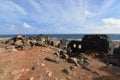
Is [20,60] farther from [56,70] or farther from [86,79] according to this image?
[86,79]

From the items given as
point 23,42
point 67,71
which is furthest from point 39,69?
point 23,42

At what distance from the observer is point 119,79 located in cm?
1565

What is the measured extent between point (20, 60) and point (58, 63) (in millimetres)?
3195

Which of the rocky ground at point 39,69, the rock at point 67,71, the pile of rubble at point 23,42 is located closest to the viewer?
the rocky ground at point 39,69

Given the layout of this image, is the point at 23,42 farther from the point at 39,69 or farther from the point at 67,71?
the point at 67,71

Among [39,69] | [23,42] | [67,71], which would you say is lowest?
[67,71]

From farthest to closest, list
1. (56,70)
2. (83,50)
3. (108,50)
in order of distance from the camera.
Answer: (83,50) < (108,50) < (56,70)

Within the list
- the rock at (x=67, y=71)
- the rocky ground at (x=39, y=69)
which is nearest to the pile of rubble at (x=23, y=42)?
the rocky ground at (x=39, y=69)

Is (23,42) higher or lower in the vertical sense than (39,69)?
higher

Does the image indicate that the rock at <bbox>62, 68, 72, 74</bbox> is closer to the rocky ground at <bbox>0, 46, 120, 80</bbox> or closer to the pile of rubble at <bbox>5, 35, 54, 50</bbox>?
the rocky ground at <bbox>0, 46, 120, 80</bbox>

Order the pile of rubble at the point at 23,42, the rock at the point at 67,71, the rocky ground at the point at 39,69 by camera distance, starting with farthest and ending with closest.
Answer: the pile of rubble at the point at 23,42
the rock at the point at 67,71
the rocky ground at the point at 39,69

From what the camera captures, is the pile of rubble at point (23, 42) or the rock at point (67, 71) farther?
the pile of rubble at point (23, 42)

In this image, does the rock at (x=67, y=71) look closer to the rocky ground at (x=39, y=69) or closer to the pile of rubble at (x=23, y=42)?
the rocky ground at (x=39, y=69)

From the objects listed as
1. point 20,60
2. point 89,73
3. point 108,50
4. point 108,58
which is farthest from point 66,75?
point 108,50
